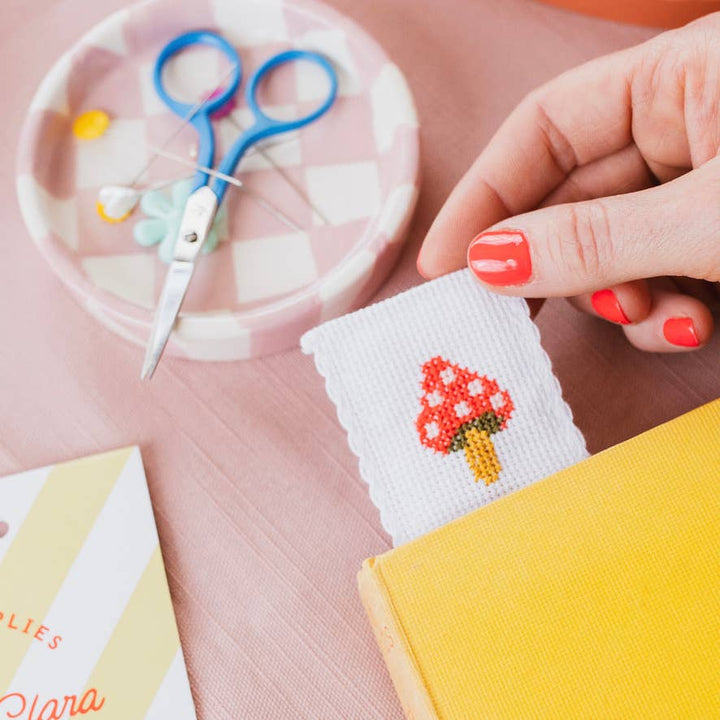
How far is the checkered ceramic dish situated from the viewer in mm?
478

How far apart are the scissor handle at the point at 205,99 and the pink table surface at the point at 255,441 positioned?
0.10m

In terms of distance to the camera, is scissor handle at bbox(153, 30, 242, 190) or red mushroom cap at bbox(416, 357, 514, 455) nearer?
red mushroom cap at bbox(416, 357, 514, 455)

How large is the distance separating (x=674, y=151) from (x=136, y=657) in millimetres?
444

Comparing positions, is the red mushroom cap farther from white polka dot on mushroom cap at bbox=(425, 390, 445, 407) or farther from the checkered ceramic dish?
the checkered ceramic dish

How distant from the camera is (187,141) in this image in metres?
0.55

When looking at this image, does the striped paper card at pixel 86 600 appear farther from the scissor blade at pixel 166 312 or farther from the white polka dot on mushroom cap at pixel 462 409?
the white polka dot on mushroom cap at pixel 462 409

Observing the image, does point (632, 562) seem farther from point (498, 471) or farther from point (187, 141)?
point (187, 141)

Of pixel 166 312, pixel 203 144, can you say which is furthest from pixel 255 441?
pixel 203 144

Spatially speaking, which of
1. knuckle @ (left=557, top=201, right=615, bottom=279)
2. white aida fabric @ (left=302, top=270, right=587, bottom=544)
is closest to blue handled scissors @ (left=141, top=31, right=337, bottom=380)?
white aida fabric @ (left=302, top=270, right=587, bottom=544)

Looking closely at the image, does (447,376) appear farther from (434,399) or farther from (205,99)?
(205,99)

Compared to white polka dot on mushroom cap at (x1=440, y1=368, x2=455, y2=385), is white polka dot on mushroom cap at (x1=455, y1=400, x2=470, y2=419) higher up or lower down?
lower down

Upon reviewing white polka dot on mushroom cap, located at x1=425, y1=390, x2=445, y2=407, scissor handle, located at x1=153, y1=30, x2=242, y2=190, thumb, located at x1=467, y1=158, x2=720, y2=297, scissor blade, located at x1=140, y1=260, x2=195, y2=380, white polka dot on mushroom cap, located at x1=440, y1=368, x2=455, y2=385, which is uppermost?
scissor handle, located at x1=153, y1=30, x2=242, y2=190

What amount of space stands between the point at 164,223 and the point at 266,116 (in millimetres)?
108

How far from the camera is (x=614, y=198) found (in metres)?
0.38
